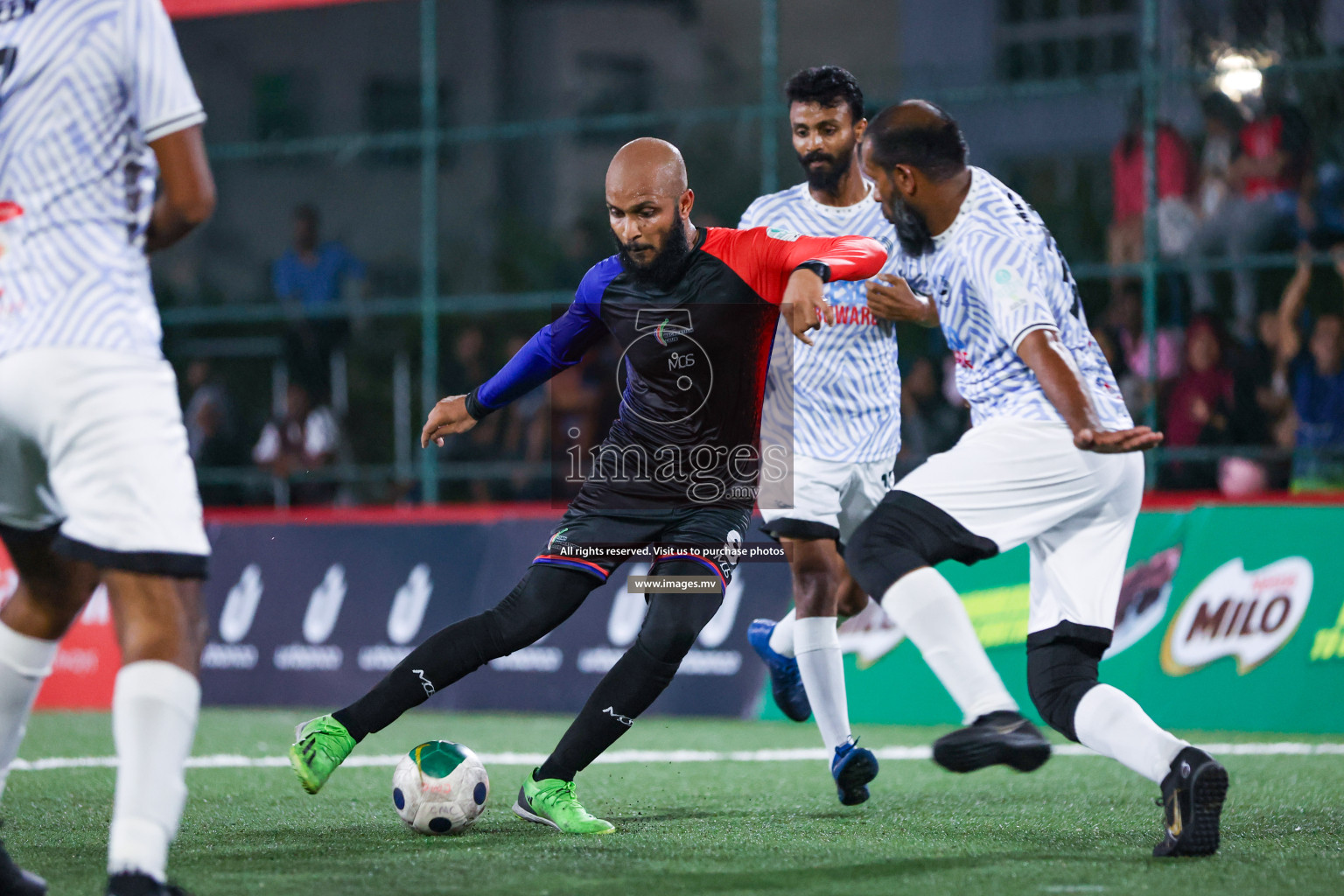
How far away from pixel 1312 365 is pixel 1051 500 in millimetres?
6116

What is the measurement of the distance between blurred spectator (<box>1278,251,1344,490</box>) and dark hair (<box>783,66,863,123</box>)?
4502 mm

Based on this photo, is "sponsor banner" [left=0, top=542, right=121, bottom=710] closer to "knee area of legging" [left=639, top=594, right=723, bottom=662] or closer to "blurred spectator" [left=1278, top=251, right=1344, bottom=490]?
"knee area of legging" [left=639, top=594, right=723, bottom=662]

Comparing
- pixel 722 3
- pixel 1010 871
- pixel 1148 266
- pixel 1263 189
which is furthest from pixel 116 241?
pixel 722 3

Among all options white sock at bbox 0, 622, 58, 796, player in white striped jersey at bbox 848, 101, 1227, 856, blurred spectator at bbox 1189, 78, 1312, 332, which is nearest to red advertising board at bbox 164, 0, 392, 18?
blurred spectator at bbox 1189, 78, 1312, 332

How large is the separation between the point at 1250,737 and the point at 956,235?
15.1 ft

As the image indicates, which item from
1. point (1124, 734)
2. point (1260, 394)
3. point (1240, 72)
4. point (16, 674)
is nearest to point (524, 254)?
point (1240, 72)

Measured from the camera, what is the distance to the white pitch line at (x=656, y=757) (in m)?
7.35

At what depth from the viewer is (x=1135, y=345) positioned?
10.3m

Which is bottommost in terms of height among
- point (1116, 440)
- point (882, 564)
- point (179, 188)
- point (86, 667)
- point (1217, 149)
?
point (86, 667)

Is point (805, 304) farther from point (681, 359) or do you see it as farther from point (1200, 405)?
point (1200, 405)

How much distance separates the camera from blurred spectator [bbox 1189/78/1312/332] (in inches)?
402

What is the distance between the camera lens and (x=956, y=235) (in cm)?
480

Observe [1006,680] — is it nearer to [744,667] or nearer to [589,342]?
[744,667]

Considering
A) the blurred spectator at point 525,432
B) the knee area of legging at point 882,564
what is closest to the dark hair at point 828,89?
the knee area of legging at point 882,564
